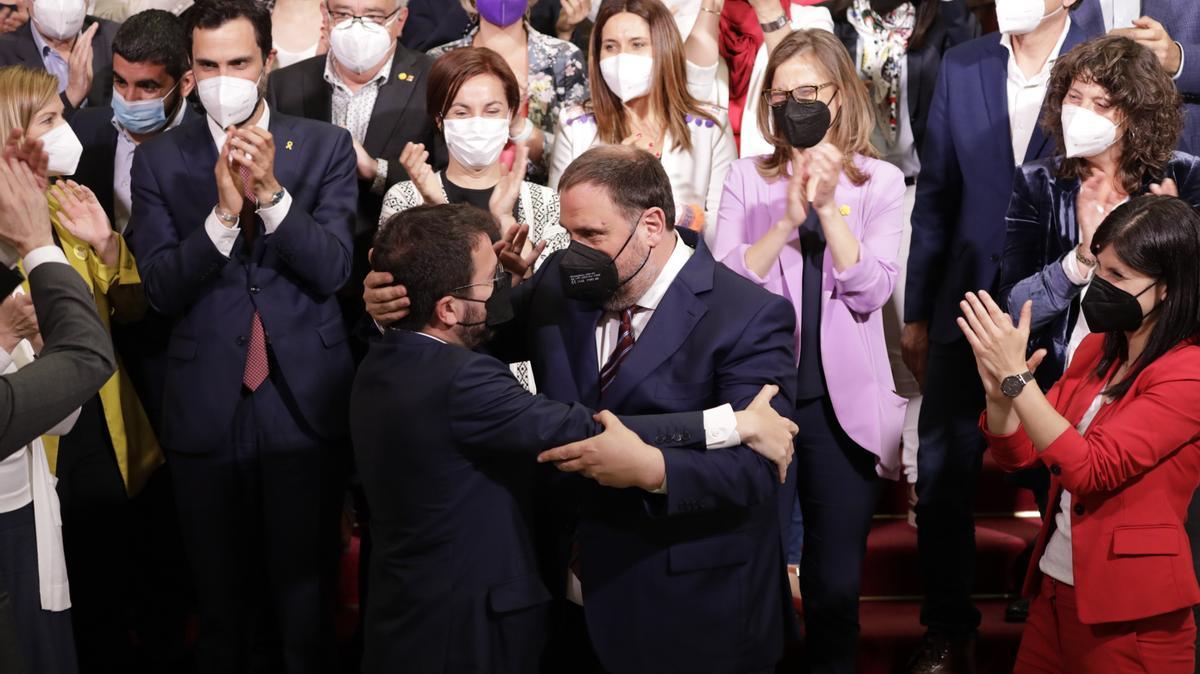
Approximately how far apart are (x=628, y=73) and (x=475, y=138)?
0.62m

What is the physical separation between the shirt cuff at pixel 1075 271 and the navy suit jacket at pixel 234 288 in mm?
2196

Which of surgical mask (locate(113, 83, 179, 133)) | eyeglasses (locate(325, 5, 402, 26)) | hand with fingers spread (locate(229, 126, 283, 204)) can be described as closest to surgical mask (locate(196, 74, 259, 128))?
hand with fingers spread (locate(229, 126, 283, 204))

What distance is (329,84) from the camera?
4969 mm

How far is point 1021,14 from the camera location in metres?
4.30

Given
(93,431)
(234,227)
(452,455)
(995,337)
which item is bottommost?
(93,431)

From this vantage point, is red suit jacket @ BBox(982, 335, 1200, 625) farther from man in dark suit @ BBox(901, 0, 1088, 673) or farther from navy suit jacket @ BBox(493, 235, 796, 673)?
man in dark suit @ BBox(901, 0, 1088, 673)

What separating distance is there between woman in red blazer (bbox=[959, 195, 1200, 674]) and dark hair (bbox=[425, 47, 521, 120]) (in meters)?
1.90

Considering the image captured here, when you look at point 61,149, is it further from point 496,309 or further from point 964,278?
point 964,278

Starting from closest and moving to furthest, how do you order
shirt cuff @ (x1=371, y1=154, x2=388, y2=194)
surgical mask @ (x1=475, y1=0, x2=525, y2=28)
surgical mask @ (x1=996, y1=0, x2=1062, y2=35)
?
surgical mask @ (x1=996, y1=0, x2=1062, y2=35) < shirt cuff @ (x1=371, y1=154, x2=388, y2=194) < surgical mask @ (x1=475, y1=0, x2=525, y2=28)

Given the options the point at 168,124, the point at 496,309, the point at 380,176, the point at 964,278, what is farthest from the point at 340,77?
the point at 964,278

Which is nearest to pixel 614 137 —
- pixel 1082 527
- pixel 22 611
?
pixel 1082 527

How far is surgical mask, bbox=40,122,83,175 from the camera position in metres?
4.11

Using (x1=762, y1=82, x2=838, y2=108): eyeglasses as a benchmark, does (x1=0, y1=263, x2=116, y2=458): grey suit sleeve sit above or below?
below

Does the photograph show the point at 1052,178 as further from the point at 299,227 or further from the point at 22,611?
the point at 22,611
